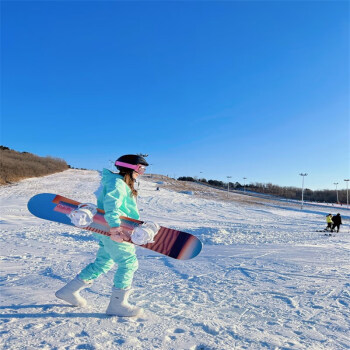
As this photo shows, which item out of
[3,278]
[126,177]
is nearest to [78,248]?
[3,278]

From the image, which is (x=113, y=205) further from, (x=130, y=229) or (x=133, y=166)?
(x=133, y=166)

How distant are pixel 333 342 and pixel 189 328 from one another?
4.08ft

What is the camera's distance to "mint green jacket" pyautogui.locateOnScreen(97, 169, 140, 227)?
8.84 feet

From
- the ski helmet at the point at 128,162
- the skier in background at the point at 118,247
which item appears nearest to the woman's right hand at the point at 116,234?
the skier in background at the point at 118,247

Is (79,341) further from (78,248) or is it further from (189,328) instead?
(78,248)

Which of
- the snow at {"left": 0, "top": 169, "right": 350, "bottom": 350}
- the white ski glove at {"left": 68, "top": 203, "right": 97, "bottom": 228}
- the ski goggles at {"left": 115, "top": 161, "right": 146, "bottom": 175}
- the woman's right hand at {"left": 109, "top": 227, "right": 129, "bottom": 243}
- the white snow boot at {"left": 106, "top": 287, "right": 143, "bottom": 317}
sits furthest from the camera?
the ski goggles at {"left": 115, "top": 161, "right": 146, "bottom": 175}

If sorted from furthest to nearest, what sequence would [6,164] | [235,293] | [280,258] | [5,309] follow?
[6,164] → [280,258] → [235,293] → [5,309]

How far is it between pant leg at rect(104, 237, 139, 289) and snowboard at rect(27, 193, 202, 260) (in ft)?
0.29

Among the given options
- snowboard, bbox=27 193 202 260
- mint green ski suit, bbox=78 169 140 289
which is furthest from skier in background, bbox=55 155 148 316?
snowboard, bbox=27 193 202 260

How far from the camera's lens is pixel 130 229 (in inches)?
112

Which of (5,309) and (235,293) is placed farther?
(235,293)

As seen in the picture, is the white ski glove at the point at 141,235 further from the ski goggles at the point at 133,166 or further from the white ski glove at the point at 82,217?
the ski goggles at the point at 133,166

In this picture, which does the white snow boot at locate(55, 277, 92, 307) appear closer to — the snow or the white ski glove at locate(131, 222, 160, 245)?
the snow

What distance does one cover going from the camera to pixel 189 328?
8.63ft
